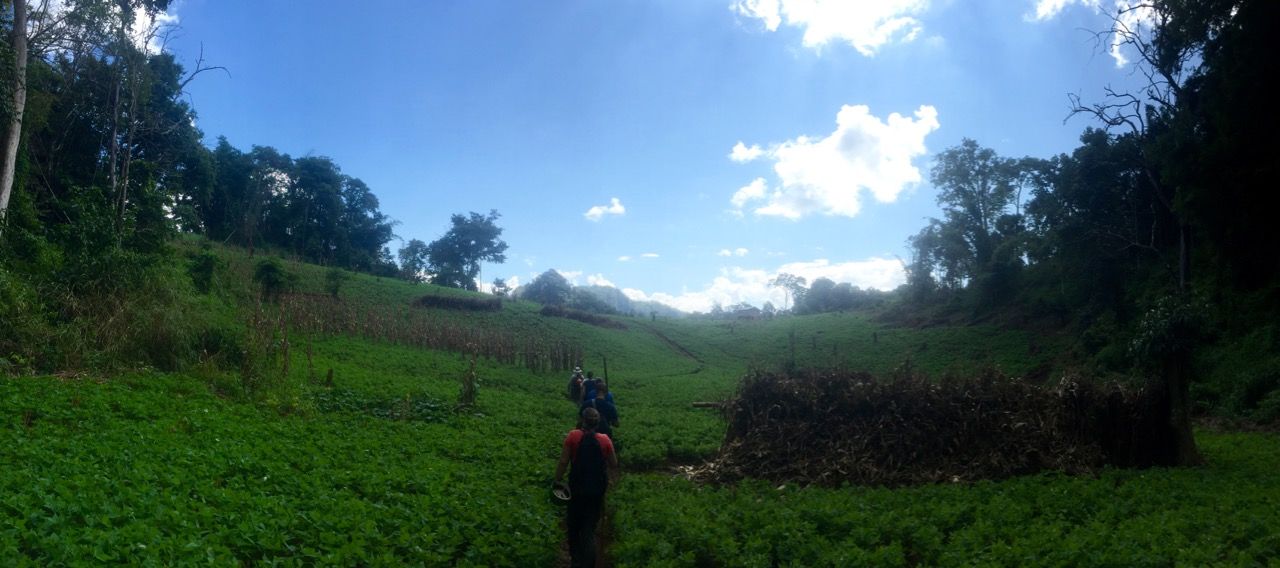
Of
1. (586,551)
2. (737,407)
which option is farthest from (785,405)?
(586,551)

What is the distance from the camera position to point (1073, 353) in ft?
128

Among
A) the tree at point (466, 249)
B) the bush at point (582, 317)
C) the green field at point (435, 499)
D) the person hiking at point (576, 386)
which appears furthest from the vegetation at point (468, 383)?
the tree at point (466, 249)

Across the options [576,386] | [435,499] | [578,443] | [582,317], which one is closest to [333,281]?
[582,317]

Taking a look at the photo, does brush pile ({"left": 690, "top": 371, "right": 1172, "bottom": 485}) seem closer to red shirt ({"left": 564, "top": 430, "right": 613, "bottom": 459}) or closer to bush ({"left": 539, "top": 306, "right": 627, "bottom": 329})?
red shirt ({"left": 564, "top": 430, "right": 613, "bottom": 459})

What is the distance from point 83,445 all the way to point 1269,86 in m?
28.3

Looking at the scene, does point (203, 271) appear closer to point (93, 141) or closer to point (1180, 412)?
point (93, 141)

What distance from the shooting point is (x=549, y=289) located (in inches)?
3989

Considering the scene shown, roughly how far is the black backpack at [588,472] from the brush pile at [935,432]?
267 inches

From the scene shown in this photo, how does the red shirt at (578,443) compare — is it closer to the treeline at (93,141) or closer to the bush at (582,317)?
the treeline at (93,141)

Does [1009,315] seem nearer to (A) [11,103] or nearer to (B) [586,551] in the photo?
(B) [586,551]

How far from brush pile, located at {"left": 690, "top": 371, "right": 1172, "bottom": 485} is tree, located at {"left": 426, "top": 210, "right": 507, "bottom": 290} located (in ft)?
255

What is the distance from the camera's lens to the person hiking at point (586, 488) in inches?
327

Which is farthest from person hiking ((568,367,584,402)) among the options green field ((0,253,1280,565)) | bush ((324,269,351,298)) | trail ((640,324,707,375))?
bush ((324,269,351,298))

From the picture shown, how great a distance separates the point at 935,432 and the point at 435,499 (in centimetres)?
996
